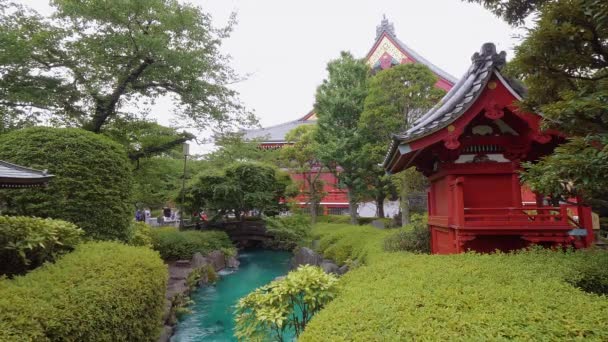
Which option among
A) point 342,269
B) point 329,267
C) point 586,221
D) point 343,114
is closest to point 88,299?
point 586,221

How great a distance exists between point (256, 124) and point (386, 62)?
16293 mm

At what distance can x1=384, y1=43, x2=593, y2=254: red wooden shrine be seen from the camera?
18.4 ft

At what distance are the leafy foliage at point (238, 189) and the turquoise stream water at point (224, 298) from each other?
2970 mm

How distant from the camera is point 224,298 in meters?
11.0

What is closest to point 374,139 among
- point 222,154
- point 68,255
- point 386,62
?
point 222,154

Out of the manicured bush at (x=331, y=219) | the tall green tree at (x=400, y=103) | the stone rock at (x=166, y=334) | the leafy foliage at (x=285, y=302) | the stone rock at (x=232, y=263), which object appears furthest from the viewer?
the manicured bush at (x=331, y=219)

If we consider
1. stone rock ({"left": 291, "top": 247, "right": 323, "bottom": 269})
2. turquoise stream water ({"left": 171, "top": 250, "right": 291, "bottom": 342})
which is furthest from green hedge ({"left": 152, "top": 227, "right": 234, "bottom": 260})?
stone rock ({"left": 291, "top": 247, "right": 323, "bottom": 269})

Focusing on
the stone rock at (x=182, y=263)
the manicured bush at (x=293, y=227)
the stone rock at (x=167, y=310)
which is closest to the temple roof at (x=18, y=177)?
the stone rock at (x=167, y=310)

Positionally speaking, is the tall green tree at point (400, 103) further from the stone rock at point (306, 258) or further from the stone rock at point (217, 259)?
the stone rock at point (217, 259)

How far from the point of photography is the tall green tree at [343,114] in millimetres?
17516

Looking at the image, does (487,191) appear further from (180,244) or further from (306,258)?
(180,244)

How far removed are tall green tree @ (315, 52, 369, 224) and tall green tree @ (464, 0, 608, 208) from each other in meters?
12.8

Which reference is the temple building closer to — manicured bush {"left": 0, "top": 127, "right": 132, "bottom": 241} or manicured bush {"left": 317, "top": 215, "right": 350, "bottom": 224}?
manicured bush {"left": 317, "top": 215, "right": 350, "bottom": 224}

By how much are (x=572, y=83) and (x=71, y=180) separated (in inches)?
368
